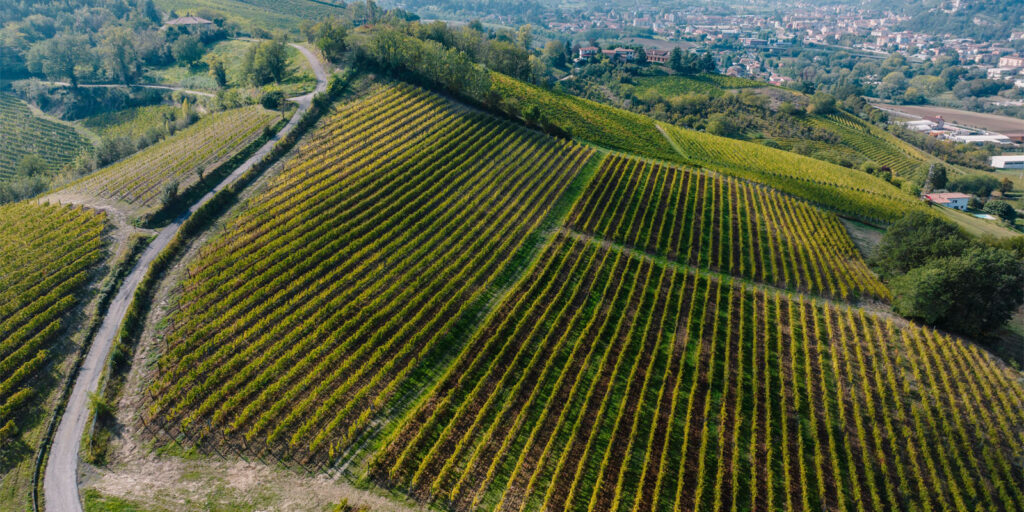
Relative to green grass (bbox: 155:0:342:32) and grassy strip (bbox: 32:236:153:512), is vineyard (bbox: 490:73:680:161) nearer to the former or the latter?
grassy strip (bbox: 32:236:153:512)

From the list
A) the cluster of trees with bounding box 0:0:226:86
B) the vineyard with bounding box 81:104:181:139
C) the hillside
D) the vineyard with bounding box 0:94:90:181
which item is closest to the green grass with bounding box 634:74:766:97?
the vineyard with bounding box 81:104:181:139

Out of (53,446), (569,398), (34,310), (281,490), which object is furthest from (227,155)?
(569,398)

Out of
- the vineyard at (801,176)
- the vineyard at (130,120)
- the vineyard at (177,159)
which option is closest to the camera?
the vineyard at (177,159)

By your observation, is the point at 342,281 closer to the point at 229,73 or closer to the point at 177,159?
the point at 177,159

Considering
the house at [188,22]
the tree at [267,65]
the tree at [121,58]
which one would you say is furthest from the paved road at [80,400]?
the house at [188,22]

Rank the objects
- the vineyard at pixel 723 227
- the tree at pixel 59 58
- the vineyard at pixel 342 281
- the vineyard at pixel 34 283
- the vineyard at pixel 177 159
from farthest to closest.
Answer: the tree at pixel 59 58, the vineyard at pixel 723 227, the vineyard at pixel 177 159, the vineyard at pixel 342 281, the vineyard at pixel 34 283

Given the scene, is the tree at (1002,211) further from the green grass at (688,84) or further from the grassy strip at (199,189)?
the grassy strip at (199,189)
